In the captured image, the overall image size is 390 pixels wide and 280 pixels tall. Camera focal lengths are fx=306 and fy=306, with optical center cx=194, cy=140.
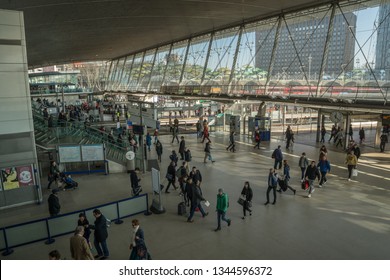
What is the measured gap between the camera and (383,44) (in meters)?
13.6

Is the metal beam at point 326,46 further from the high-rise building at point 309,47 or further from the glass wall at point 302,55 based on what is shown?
the high-rise building at point 309,47

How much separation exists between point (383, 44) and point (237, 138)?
11.4 metres

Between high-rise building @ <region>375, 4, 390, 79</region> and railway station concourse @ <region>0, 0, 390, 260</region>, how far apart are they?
0.15ft

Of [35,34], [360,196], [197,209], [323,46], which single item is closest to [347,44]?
[323,46]

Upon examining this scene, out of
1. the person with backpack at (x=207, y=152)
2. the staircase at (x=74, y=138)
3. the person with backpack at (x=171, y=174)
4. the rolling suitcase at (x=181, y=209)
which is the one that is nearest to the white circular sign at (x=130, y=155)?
the staircase at (x=74, y=138)

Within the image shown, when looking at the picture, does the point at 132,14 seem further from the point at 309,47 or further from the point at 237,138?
the point at 237,138

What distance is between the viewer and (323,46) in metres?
16.6

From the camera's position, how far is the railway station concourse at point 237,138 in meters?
7.53

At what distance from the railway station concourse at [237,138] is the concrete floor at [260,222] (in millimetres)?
44

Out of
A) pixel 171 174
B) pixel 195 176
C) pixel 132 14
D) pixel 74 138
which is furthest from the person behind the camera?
pixel 132 14

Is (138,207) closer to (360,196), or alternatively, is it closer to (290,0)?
(360,196)

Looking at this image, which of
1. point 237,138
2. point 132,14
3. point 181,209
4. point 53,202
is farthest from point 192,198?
point 237,138

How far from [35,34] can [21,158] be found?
14.6 meters
